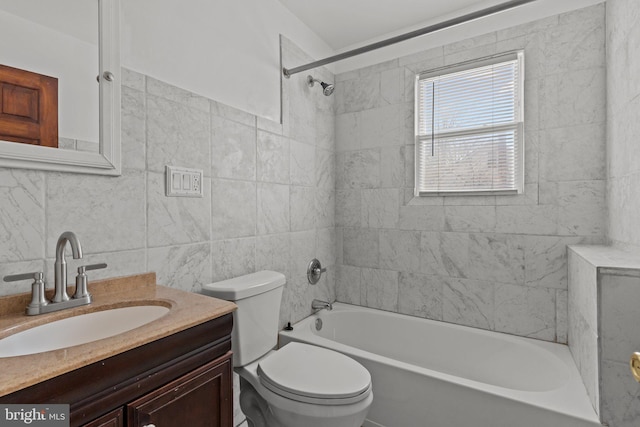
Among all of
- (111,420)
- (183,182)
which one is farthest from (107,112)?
(111,420)

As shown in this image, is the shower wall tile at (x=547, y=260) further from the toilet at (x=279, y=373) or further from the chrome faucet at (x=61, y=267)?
the chrome faucet at (x=61, y=267)

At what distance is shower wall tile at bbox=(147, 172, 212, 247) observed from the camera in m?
1.35

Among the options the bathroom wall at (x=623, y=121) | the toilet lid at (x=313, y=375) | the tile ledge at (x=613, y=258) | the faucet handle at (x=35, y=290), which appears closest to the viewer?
the faucet handle at (x=35, y=290)

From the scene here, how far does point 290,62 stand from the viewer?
218 cm

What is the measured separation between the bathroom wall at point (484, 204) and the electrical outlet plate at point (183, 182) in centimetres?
140

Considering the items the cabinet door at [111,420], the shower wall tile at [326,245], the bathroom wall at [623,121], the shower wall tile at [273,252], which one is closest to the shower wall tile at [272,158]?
the shower wall tile at [273,252]

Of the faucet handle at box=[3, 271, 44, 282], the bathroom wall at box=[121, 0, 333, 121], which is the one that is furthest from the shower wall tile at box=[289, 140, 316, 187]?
the faucet handle at box=[3, 271, 44, 282]

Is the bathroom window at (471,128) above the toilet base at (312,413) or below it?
above

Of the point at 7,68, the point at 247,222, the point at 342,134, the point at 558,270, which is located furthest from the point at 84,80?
the point at 558,270

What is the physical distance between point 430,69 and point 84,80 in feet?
6.90

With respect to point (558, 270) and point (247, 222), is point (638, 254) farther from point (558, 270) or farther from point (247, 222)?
point (247, 222)

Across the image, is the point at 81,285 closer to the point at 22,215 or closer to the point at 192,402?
the point at 22,215

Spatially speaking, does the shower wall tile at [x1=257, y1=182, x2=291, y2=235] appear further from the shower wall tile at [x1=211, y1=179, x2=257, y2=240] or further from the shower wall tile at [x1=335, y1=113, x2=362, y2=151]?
the shower wall tile at [x1=335, y1=113, x2=362, y2=151]

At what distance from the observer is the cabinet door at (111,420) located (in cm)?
73
